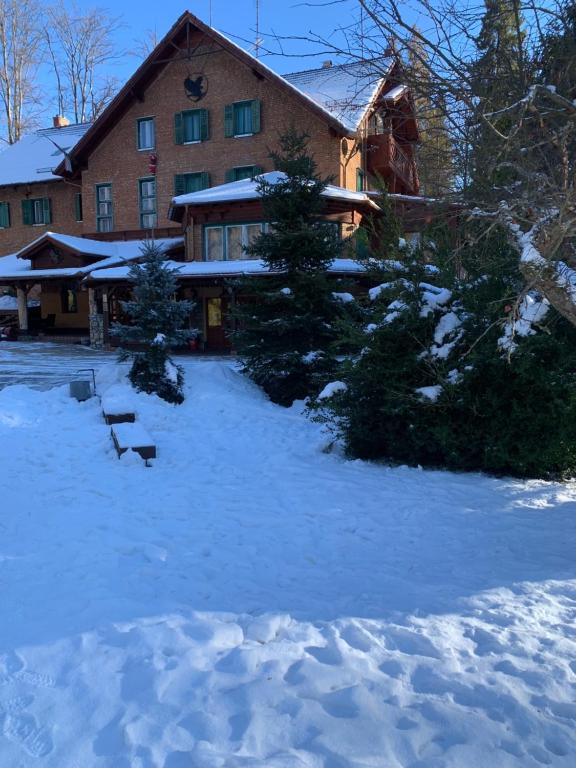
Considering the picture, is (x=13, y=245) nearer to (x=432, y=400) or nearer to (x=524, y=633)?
(x=432, y=400)

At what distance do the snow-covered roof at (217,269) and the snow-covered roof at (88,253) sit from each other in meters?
1.74

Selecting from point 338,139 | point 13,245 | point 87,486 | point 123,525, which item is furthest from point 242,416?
point 13,245

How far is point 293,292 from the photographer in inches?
481

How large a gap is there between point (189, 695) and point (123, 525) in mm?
2658

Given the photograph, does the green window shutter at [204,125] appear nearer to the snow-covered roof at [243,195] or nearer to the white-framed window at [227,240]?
the snow-covered roof at [243,195]

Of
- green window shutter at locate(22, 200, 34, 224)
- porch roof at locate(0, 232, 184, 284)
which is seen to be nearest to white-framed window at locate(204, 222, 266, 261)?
porch roof at locate(0, 232, 184, 284)

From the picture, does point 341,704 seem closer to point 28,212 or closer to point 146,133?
point 146,133

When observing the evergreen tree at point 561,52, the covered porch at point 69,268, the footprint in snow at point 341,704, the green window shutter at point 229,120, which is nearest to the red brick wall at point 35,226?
the covered porch at point 69,268

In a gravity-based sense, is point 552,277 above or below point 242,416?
above

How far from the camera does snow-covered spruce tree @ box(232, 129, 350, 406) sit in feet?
39.7

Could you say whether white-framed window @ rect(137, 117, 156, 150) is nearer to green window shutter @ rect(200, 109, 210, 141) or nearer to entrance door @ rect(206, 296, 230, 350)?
green window shutter @ rect(200, 109, 210, 141)

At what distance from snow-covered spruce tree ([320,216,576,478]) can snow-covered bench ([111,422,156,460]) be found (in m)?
2.39

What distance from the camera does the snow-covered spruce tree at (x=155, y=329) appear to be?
11.6m

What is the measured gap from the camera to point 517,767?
238cm
